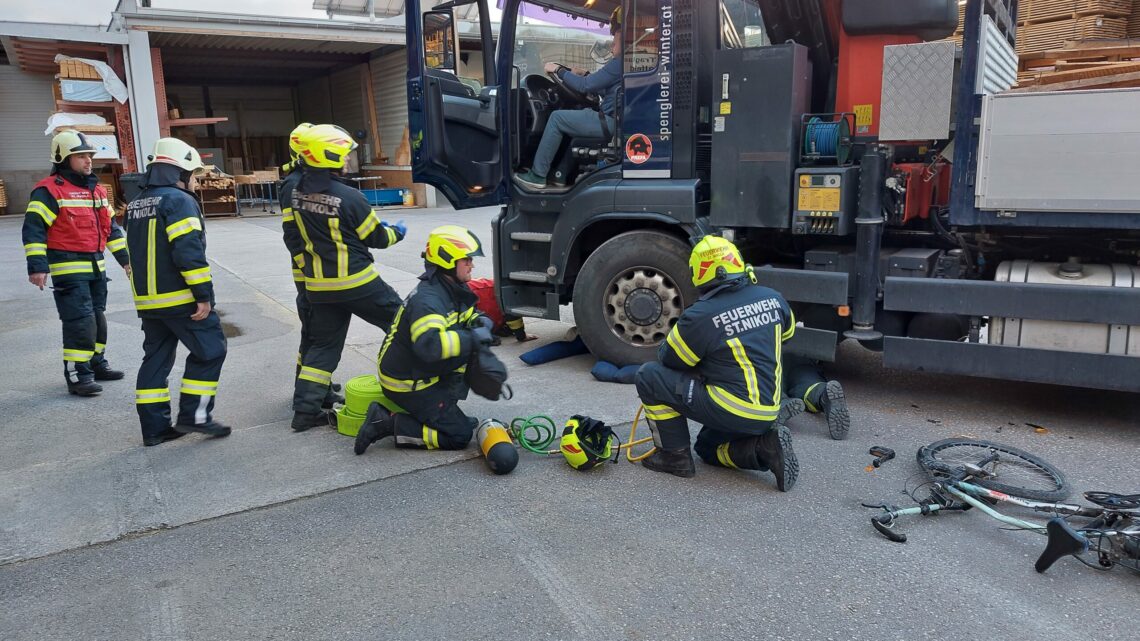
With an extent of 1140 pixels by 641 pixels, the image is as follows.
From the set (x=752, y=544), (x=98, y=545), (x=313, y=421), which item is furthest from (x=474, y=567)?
(x=313, y=421)

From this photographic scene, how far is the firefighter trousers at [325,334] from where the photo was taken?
5.00m

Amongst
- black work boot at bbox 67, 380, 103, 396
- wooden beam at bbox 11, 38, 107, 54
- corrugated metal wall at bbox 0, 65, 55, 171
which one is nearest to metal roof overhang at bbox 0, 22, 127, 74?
wooden beam at bbox 11, 38, 107, 54

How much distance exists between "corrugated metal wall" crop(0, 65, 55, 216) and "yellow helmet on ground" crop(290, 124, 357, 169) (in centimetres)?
2244

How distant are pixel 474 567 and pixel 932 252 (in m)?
3.73

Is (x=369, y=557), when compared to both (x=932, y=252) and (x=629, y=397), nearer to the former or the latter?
(x=629, y=397)

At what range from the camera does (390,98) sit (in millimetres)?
23281

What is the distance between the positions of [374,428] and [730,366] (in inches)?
79.4

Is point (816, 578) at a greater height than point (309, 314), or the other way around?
point (309, 314)

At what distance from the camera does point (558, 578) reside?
10.4 ft

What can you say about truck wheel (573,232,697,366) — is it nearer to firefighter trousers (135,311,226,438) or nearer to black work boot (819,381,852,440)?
black work boot (819,381,852,440)

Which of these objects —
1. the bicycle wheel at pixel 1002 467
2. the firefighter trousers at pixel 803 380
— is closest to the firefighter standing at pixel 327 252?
the firefighter trousers at pixel 803 380

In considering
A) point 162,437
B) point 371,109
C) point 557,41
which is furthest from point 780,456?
point 371,109

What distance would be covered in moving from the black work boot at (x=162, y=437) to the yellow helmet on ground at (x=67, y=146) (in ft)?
7.49

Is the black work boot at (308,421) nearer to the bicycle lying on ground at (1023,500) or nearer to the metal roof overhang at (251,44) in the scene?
the bicycle lying on ground at (1023,500)
